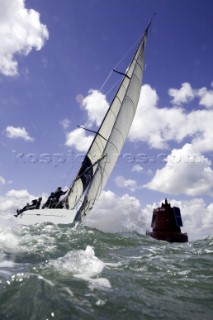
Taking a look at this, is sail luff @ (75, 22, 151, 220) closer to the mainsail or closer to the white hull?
the mainsail

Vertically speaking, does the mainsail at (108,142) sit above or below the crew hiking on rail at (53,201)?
above

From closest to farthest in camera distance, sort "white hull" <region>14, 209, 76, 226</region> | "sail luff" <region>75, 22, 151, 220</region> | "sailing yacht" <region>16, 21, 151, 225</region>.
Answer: "white hull" <region>14, 209, 76, 226</region> < "sailing yacht" <region>16, 21, 151, 225</region> < "sail luff" <region>75, 22, 151, 220</region>

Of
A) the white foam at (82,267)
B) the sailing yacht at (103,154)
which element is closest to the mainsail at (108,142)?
the sailing yacht at (103,154)

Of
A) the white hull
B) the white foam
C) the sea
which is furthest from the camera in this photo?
the white hull

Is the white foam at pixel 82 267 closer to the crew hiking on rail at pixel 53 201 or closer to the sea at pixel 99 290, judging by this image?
the sea at pixel 99 290

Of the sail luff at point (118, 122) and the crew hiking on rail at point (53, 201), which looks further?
the sail luff at point (118, 122)

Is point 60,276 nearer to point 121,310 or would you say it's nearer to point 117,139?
point 121,310

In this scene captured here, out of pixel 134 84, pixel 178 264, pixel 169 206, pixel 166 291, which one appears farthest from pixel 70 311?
pixel 134 84

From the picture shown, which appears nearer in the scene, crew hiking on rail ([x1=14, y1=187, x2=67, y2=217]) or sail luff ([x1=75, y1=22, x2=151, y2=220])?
crew hiking on rail ([x1=14, y1=187, x2=67, y2=217])

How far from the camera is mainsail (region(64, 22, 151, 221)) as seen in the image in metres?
26.0

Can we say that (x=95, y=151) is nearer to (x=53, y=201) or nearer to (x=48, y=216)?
(x=53, y=201)

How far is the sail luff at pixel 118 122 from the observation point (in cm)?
2656

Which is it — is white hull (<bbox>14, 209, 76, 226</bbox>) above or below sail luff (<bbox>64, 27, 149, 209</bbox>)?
below

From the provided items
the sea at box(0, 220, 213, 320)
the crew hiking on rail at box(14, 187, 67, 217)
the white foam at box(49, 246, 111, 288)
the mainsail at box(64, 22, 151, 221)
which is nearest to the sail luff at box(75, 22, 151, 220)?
the mainsail at box(64, 22, 151, 221)
